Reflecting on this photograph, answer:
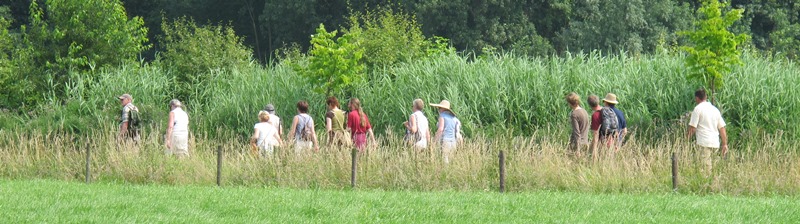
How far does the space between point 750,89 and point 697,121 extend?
5582mm

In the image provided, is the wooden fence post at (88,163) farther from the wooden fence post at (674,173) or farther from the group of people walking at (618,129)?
the wooden fence post at (674,173)

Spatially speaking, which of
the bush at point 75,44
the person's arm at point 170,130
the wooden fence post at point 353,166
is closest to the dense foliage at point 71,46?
the bush at point 75,44

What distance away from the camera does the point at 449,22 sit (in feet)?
151

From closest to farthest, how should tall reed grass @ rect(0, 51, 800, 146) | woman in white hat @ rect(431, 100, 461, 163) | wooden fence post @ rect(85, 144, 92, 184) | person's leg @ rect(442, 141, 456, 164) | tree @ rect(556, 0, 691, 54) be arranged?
person's leg @ rect(442, 141, 456, 164) → wooden fence post @ rect(85, 144, 92, 184) → woman in white hat @ rect(431, 100, 461, 163) → tall reed grass @ rect(0, 51, 800, 146) → tree @ rect(556, 0, 691, 54)

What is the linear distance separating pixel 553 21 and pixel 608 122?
32.1 m

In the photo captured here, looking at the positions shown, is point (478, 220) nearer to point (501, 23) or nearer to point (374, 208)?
point (374, 208)

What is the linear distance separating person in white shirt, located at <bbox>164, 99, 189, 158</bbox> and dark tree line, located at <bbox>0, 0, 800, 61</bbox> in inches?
987

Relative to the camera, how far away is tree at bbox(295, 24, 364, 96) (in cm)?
Result: 2395

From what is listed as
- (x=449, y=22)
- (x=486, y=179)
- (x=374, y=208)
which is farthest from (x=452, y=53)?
(x=449, y=22)

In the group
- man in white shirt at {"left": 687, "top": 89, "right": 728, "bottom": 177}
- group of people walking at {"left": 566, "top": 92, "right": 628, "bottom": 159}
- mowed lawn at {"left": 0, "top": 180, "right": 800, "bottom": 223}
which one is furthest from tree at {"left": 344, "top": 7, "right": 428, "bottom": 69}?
mowed lawn at {"left": 0, "top": 180, "right": 800, "bottom": 223}

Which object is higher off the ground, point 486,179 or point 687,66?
point 687,66

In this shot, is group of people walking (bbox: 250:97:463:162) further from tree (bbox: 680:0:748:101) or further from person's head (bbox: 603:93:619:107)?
tree (bbox: 680:0:748:101)

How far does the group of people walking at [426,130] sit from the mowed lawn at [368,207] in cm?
184

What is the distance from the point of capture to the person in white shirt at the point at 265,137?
59.9ft
